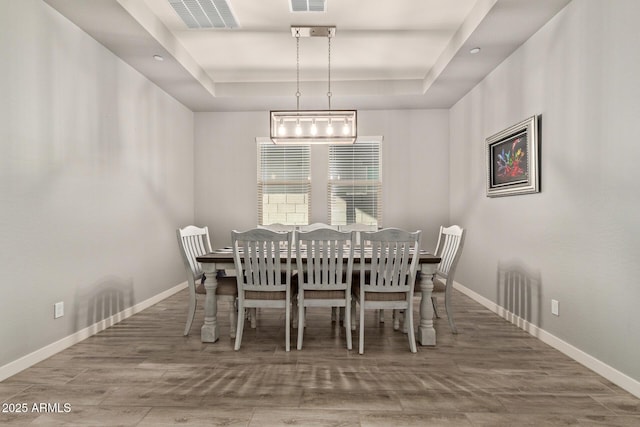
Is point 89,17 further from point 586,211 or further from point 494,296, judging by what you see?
point 494,296

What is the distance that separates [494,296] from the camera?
12.9 ft

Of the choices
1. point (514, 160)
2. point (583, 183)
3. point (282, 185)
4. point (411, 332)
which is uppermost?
point (514, 160)

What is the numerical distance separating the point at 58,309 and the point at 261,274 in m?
1.66

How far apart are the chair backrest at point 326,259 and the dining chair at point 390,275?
13 cm

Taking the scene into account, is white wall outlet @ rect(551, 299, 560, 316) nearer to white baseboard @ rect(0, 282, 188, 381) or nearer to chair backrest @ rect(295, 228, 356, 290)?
chair backrest @ rect(295, 228, 356, 290)

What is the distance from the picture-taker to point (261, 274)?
9.18 feet

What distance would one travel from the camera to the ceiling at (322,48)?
9.94 feet

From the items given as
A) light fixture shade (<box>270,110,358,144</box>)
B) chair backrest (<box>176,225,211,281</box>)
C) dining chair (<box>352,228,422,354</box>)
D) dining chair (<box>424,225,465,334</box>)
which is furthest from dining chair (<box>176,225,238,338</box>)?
dining chair (<box>424,225,465,334</box>)

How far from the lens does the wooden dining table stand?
2895 mm

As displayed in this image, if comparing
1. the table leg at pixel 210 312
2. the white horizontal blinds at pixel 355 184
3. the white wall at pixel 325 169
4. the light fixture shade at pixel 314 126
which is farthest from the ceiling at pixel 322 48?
the table leg at pixel 210 312

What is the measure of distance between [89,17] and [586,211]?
4199mm

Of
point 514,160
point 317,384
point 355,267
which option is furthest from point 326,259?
point 514,160

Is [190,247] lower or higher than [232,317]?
higher

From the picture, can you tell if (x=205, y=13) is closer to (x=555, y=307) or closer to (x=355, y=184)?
(x=355, y=184)
